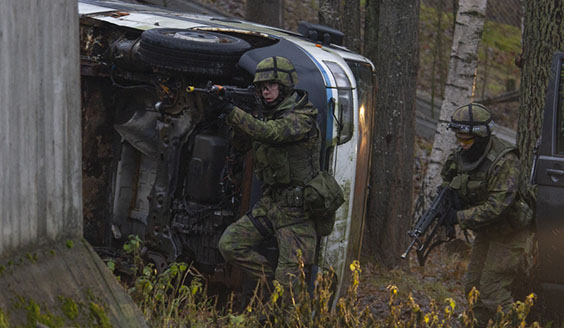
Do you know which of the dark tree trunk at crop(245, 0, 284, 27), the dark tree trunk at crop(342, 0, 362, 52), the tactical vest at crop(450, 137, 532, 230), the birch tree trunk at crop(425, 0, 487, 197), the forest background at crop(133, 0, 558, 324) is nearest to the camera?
the tactical vest at crop(450, 137, 532, 230)

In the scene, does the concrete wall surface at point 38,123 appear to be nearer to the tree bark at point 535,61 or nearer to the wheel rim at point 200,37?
the wheel rim at point 200,37

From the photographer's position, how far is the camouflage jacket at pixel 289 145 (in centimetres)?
524

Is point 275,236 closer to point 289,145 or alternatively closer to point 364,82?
point 289,145

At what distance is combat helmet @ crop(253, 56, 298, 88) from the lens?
208 inches

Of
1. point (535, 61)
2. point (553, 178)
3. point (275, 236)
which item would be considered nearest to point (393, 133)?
point (535, 61)

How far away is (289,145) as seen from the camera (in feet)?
17.9

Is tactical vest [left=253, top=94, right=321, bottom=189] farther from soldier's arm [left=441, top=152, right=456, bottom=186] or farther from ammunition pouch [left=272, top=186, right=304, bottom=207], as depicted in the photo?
soldier's arm [left=441, top=152, right=456, bottom=186]

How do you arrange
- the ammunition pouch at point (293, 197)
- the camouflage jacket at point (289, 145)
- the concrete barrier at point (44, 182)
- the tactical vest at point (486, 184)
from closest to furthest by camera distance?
the concrete barrier at point (44, 182), the camouflage jacket at point (289, 145), the ammunition pouch at point (293, 197), the tactical vest at point (486, 184)

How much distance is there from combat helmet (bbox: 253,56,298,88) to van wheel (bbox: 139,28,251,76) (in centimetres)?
41

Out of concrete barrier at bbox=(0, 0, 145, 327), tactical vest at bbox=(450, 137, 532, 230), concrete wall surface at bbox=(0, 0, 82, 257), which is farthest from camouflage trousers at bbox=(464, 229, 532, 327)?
concrete wall surface at bbox=(0, 0, 82, 257)

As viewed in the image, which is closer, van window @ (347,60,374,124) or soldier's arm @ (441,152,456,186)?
soldier's arm @ (441,152,456,186)

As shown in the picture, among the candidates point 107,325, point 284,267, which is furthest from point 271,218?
point 107,325

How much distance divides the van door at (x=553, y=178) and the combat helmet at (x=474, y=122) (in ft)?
1.28

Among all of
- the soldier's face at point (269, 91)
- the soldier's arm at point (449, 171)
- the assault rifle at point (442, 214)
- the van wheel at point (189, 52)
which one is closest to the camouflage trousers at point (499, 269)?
the assault rifle at point (442, 214)
